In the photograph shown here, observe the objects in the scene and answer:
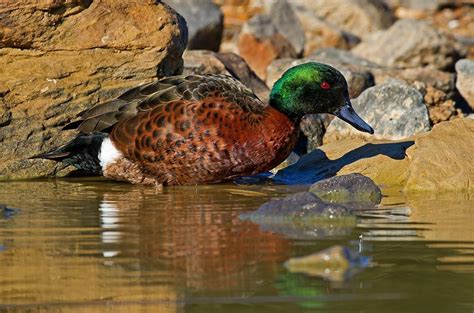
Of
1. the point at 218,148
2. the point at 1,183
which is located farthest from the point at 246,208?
the point at 1,183

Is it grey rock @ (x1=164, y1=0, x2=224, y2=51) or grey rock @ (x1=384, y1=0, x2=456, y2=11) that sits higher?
grey rock @ (x1=164, y1=0, x2=224, y2=51)

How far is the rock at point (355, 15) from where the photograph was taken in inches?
658

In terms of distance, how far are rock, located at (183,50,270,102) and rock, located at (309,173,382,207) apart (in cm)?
319

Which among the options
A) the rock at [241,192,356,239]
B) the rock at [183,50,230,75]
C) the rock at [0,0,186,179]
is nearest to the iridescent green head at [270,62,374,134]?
the rock at [0,0,186,179]

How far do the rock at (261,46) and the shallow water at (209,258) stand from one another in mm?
6529

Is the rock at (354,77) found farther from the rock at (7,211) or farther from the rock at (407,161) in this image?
the rock at (7,211)

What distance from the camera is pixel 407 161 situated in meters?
7.80

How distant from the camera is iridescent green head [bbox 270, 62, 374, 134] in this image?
306 inches

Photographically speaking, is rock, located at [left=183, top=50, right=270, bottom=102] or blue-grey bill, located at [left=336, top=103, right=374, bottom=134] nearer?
blue-grey bill, located at [left=336, top=103, right=374, bottom=134]

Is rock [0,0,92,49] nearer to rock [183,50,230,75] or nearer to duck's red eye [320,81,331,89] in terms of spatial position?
duck's red eye [320,81,331,89]

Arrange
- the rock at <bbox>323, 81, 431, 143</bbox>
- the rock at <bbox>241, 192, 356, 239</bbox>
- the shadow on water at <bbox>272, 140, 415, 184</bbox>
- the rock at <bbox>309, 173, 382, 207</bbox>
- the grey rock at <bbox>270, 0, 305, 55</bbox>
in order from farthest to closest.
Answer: the grey rock at <bbox>270, 0, 305, 55</bbox> < the rock at <bbox>323, 81, 431, 143</bbox> < the shadow on water at <bbox>272, 140, 415, 184</bbox> < the rock at <bbox>309, 173, 382, 207</bbox> < the rock at <bbox>241, 192, 356, 239</bbox>

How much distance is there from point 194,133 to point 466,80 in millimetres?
4763

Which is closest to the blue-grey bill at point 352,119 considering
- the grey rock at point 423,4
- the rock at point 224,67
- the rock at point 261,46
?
the rock at point 224,67

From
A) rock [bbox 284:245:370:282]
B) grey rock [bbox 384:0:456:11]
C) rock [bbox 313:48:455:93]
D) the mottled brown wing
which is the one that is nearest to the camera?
rock [bbox 284:245:370:282]
